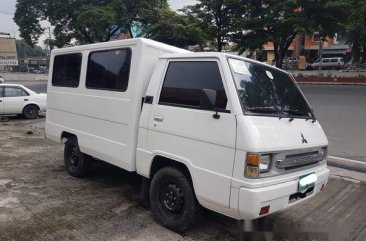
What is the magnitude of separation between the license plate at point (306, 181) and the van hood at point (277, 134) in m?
0.34

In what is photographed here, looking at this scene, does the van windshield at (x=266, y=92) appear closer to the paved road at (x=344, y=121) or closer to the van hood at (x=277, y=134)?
the van hood at (x=277, y=134)

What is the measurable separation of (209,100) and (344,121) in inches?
358

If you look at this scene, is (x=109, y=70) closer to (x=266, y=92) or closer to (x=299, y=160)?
(x=266, y=92)

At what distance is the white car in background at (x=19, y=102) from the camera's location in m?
14.4

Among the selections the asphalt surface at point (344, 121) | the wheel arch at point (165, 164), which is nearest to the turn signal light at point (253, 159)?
the wheel arch at point (165, 164)

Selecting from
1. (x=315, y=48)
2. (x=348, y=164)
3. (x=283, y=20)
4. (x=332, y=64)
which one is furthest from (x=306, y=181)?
(x=315, y=48)

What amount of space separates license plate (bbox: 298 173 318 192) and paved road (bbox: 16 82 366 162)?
12.4 ft

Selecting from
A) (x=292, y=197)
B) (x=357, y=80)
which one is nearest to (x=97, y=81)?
(x=292, y=197)

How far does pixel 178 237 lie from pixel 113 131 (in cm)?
174

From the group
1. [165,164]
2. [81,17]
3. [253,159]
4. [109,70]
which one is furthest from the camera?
[81,17]

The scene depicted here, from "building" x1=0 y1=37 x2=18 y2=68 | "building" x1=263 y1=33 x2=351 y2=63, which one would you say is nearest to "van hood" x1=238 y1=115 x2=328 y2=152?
"building" x1=0 y1=37 x2=18 y2=68

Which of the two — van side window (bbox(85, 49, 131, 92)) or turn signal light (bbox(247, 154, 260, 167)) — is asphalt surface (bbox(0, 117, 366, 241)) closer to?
turn signal light (bbox(247, 154, 260, 167))

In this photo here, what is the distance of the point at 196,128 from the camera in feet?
12.5

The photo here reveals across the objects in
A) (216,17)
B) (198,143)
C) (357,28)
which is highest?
(357,28)
